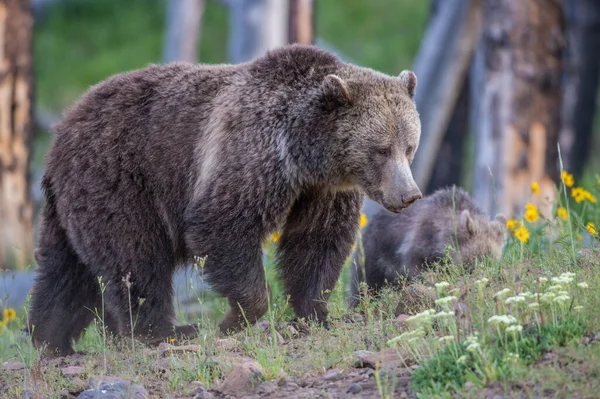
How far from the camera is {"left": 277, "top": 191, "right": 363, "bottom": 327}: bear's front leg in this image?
6742 mm

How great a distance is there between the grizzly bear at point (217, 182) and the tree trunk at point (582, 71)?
958 centimetres

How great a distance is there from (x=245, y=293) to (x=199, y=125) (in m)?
1.19

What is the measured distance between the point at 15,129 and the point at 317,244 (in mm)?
6146

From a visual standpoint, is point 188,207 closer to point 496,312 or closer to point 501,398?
point 496,312

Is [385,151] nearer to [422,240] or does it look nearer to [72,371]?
[422,240]

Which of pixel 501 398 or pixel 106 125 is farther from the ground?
pixel 106 125

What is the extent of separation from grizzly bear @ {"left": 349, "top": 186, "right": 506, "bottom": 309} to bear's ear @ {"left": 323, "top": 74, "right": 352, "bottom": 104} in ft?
5.80

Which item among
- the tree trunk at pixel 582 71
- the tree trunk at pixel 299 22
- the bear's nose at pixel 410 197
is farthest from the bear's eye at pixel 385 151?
the tree trunk at pixel 582 71

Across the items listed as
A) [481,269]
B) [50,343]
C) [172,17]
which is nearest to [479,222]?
[481,269]

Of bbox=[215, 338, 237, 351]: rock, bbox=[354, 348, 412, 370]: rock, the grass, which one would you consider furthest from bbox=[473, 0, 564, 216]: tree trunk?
bbox=[354, 348, 412, 370]: rock

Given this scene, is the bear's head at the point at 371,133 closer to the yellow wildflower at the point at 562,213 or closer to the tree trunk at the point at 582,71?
the yellow wildflower at the point at 562,213

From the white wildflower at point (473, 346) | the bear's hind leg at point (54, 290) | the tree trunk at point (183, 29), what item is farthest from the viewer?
the tree trunk at point (183, 29)

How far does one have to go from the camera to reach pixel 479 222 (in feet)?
26.7

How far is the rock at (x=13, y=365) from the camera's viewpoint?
20.8ft
